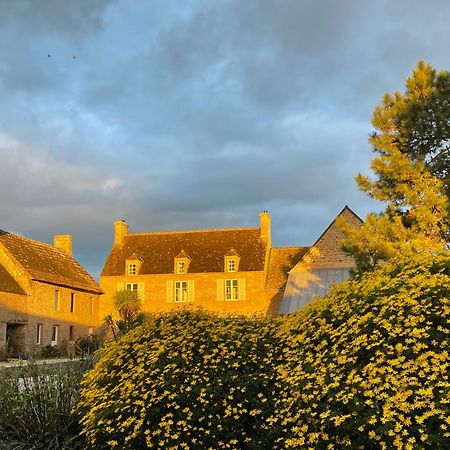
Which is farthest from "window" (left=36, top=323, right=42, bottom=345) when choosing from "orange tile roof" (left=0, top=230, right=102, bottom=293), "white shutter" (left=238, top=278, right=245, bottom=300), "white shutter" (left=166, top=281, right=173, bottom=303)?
"white shutter" (left=238, top=278, right=245, bottom=300)

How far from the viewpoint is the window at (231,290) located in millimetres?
43750

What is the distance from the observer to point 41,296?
37719 millimetres

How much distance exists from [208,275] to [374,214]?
93.3ft

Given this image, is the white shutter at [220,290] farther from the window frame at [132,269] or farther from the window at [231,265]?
the window frame at [132,269]

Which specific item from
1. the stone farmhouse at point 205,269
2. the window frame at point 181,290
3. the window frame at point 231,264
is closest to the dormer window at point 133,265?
the stone farmhouse at point 205,269

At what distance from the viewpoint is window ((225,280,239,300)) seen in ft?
144

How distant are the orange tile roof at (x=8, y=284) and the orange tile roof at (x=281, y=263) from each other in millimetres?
18252

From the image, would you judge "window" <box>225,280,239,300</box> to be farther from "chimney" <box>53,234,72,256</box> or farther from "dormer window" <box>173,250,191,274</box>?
"chimney" <box>53,234,72,256</box>

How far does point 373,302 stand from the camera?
6.39 m

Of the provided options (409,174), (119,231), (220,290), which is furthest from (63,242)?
(409,174)

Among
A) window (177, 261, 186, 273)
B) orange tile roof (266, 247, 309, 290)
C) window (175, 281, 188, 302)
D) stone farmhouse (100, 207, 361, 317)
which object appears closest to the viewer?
stone farmhouse (100, 207, 361, 317)

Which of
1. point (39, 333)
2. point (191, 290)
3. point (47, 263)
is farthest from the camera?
point (191, 290)

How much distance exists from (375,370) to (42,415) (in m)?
4.67

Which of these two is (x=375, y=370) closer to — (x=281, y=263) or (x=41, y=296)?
(x=41, y=296)
